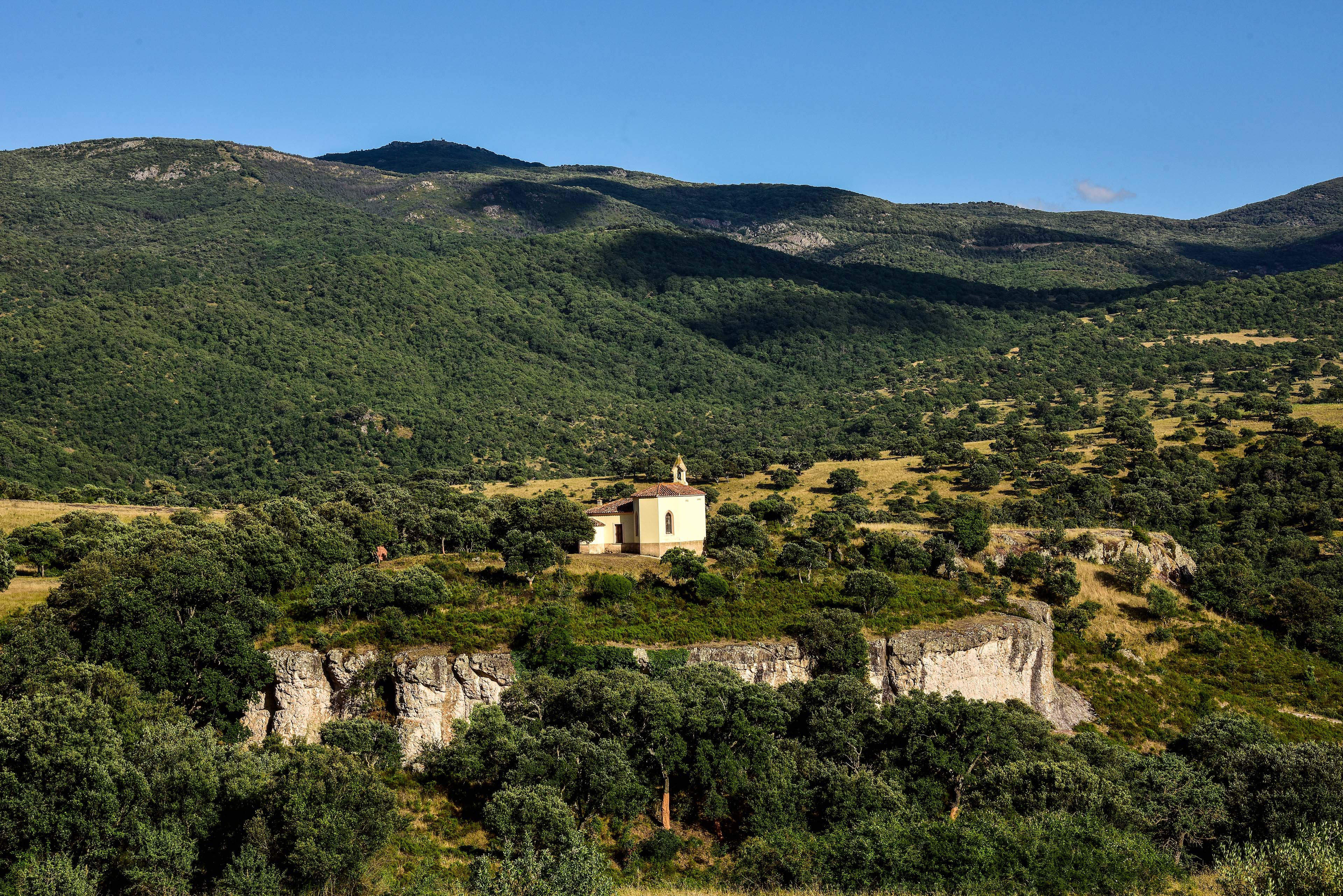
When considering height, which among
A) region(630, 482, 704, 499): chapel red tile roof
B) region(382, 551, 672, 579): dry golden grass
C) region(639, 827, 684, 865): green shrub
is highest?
region(630, 482, 704, 499): chapel red tile roof

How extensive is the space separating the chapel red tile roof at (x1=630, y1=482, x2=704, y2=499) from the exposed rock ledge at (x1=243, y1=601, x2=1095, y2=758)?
585 inches

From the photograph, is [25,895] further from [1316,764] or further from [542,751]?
[1316,764]

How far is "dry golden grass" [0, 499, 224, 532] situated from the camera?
69875 millimetres

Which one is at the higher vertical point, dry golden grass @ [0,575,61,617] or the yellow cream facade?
the yellow cream facade

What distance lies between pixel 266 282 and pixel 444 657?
168 meters

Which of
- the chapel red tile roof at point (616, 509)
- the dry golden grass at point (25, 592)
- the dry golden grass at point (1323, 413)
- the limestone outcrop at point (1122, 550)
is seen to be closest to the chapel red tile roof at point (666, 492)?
the chapel red tile roof at point (616, 509)

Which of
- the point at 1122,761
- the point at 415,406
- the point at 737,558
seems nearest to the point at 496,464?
the point at 415,406

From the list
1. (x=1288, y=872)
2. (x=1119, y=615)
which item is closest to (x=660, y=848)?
(x=1288, y=872)

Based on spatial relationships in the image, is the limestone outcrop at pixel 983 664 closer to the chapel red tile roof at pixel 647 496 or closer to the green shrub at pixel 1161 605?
the green shrub at pixel 1161 605

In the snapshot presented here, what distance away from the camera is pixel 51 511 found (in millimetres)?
74750

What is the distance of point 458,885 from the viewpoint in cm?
3147

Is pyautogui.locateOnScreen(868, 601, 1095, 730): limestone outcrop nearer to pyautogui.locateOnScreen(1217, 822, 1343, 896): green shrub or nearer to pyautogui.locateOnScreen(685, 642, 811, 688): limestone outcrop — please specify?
pyautogui.locateOnScreen(685, 642, 811, 688): limestone outcrop

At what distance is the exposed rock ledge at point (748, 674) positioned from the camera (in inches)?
1811

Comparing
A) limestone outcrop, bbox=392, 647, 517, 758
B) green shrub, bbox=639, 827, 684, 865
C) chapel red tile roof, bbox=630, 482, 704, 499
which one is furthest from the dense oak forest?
chapel red tile roof, bbox=630, 482, 704, 499
